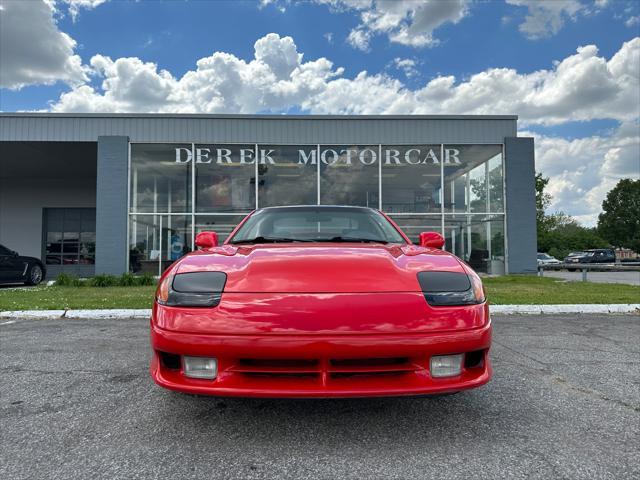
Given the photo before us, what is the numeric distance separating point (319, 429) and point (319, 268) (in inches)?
32.6

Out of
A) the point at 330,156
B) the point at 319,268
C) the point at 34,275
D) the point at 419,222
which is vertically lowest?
the point at 34,275

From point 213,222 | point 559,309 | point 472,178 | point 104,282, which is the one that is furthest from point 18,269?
point 472,178

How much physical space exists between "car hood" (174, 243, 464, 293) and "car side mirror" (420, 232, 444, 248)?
1.89 ft

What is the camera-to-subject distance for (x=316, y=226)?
3.37 metres

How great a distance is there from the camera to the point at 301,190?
46.2 feet

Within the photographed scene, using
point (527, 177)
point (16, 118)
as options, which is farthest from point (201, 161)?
point (527, 177)

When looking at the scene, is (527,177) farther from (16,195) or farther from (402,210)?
(16,195)

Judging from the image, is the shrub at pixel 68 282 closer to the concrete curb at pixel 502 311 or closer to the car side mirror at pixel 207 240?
the concrete curb at pixel 502 311

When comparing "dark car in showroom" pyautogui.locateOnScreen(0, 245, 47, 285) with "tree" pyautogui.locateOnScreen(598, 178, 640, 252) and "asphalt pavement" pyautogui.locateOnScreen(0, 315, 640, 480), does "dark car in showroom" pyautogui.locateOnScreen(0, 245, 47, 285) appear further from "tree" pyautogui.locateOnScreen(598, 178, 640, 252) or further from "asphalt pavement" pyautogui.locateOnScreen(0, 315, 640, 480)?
"tree" pyautogui.locateOnScreen(598, 178, 640, 252)

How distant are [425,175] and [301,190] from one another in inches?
165

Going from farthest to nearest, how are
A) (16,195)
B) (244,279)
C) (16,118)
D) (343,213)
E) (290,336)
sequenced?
(16,195)
(16,118)
(343,213)
(244,279)
(290,336)

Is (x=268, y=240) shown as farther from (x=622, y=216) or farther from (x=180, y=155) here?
(x=622, y=216)

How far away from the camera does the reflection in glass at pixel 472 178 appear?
14.1 metres

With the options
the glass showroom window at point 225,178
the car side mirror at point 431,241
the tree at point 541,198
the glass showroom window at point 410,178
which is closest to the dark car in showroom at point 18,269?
the glass showroom window at point 225,178
